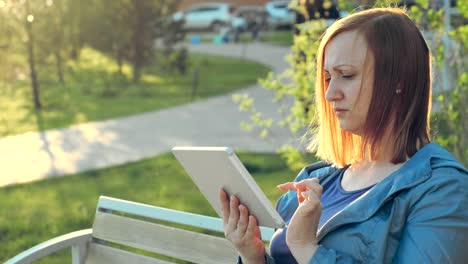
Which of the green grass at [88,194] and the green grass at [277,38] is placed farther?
the green grass at [277,38]

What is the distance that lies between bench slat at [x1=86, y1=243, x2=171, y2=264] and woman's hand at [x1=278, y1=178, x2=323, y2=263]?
1.07m

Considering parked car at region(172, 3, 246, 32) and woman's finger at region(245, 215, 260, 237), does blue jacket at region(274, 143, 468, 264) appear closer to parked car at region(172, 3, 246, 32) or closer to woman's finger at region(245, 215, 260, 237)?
woman's finger at region(245, 215, 260, 237)

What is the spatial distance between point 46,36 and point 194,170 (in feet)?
44.4

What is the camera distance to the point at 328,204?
216cm

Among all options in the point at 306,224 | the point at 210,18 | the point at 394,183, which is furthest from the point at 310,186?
the point at 210,18

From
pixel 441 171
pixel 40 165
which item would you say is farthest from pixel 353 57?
pixel 40 165

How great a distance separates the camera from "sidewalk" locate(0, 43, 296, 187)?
7.91 m

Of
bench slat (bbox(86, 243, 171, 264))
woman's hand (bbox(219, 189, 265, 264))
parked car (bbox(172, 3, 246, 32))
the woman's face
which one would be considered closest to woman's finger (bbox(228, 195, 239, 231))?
woman's hand (bbox(219, 189, 265, 264))

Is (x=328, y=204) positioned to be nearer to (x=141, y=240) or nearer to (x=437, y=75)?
(x=141, y=240)

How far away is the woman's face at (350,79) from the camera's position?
198 cm

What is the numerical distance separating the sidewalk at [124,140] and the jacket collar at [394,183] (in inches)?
221

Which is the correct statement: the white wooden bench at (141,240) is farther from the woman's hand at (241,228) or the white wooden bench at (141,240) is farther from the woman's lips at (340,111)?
the woman's lips at (340,111)

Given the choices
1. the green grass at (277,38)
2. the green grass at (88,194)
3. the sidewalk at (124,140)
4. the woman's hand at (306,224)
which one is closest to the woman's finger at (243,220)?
the woman's hand at (306,224)

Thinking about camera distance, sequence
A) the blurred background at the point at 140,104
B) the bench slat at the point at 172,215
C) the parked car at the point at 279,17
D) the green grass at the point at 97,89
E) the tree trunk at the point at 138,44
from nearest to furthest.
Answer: the bench slat at the point at 172,215 → the blurred background at the point at 140,104 → the green grass at the point at 97,89 → the tree trunk at the point at 138,44 → the parked car at the point at 279,17
